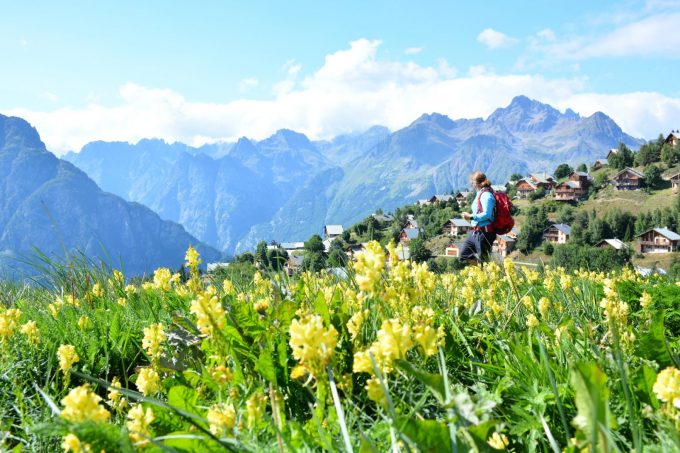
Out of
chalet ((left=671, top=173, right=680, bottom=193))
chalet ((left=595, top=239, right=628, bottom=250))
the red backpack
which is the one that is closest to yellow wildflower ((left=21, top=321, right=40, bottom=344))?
the red backpack

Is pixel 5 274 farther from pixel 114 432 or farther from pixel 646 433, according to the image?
pixel 646 433

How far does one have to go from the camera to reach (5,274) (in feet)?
26.7

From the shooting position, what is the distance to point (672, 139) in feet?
474

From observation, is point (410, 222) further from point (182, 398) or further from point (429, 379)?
point (429, 379)

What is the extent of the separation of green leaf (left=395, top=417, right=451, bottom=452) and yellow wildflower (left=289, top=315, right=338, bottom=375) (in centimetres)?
32

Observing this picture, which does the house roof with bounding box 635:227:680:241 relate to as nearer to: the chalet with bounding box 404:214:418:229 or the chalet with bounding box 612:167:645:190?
the chalet with bounding box 612:167:645:190

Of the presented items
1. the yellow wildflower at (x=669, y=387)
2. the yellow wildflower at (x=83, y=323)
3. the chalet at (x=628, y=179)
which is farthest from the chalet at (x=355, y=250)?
the chalet at (x=628, y=179)

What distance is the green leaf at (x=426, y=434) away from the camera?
1.41 meters

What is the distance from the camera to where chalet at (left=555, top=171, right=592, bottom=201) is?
479ft

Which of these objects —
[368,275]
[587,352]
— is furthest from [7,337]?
[587,352]

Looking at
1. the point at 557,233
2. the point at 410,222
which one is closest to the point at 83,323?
the point at 557,233

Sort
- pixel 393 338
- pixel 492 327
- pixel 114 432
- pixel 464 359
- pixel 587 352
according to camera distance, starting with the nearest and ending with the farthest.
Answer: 1. pixel 114 432
2. pixel 393 338
3. pixel 587 352
4. pixel 464 359
5. pixel 492 327

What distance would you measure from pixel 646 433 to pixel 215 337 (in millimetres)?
1699

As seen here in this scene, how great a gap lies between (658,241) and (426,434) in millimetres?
130372
